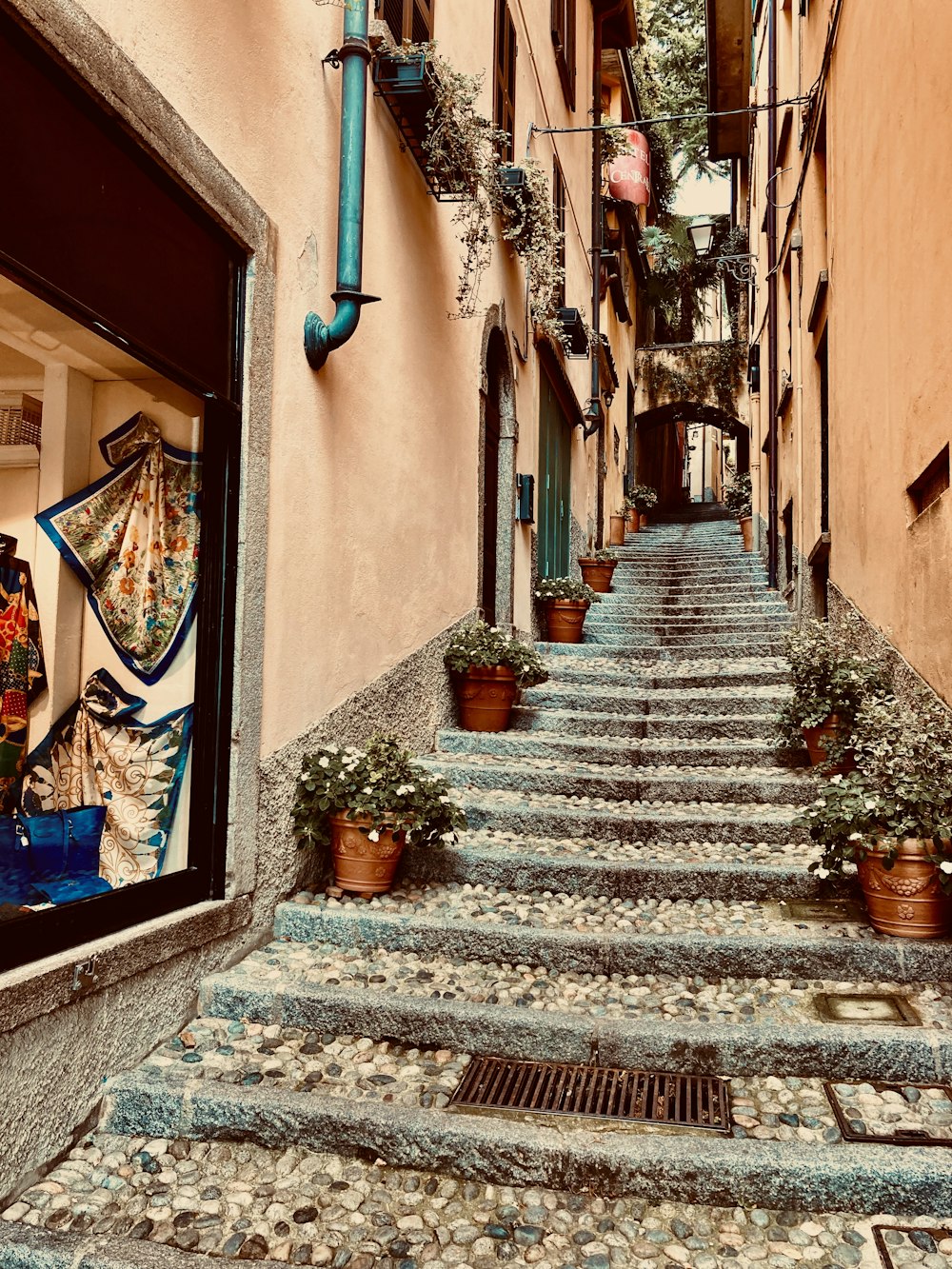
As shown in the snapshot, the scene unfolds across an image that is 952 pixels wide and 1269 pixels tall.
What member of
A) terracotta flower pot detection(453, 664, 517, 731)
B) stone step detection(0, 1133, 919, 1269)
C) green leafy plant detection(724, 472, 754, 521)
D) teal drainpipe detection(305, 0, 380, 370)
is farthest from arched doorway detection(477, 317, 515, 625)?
green leafy plant detection(724, 472, 754, 521)

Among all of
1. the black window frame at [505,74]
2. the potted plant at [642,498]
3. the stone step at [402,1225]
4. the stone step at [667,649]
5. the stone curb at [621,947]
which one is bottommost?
the stone step at [402,1225]

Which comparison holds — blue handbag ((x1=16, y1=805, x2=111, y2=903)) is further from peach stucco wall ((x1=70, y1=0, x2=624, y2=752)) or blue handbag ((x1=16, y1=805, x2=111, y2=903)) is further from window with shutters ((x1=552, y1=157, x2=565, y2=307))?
window with shutters ((x1=552, y1=157, x2=565, y2=307))

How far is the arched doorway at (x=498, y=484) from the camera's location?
7352 mm

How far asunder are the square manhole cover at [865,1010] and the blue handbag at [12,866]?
2417 mm

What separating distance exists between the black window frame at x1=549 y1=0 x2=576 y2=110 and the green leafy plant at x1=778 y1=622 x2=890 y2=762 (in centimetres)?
709

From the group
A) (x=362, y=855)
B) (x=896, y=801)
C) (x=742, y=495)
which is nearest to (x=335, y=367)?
(x=362, y=855)

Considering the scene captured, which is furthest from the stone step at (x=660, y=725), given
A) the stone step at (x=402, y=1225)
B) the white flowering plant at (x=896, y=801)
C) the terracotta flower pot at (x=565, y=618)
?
the stone step at (x=402, y=1225)

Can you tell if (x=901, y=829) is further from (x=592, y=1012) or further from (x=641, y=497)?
(x=641, y=497)

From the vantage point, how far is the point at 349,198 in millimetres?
3930

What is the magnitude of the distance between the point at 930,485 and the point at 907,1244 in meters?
2.97

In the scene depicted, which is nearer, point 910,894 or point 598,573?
point 910,894

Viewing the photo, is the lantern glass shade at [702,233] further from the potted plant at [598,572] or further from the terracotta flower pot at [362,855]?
the terracotta flower pot at [362,855]

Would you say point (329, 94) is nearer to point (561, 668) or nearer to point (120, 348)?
point (120, 348)

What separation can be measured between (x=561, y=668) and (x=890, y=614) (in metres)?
2.84
